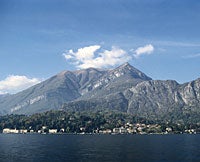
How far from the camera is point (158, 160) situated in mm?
130500

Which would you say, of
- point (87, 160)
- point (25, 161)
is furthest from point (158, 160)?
point (25, 161)

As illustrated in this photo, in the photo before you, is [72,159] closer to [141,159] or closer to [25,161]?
[25,161]

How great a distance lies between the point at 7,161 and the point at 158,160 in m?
59.2

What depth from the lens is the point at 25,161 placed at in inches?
5103

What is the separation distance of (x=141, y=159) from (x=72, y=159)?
2847 centimetres

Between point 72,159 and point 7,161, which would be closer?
point 7,161

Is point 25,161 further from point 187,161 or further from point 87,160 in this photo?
point 187,161

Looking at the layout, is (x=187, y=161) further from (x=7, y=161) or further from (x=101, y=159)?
(x=7, y=161)

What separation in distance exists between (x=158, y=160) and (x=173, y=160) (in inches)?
243

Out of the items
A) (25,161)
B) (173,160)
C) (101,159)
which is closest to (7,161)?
(25,161)

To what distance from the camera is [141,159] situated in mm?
135250

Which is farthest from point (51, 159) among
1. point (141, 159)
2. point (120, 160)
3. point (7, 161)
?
point (141, 159)

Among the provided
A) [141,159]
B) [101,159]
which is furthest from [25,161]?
[141,159]

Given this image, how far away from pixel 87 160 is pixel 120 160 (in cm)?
1324
